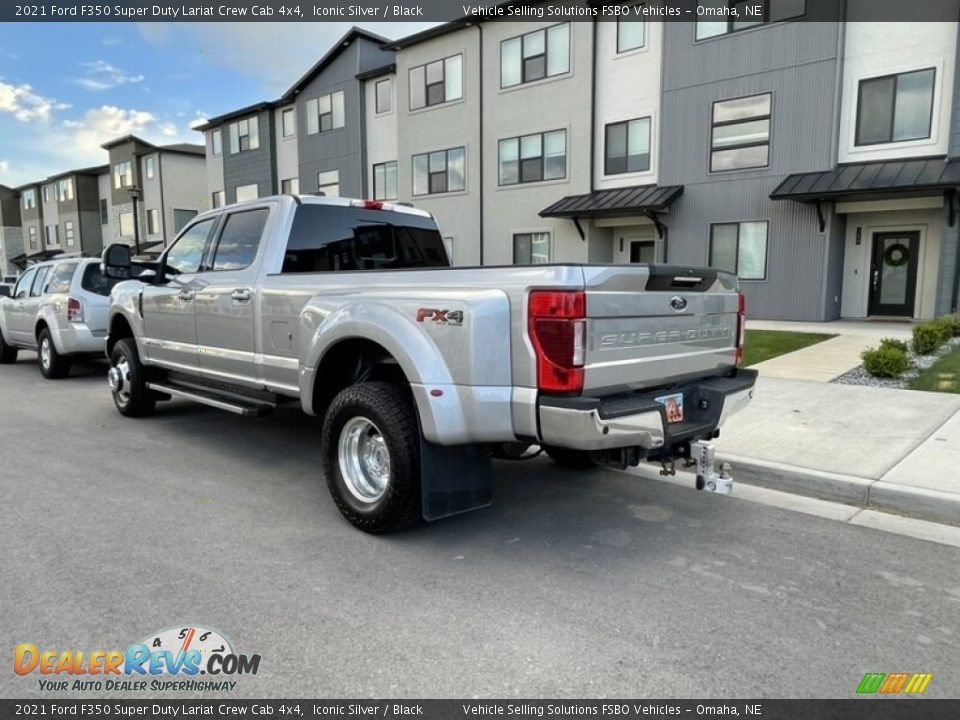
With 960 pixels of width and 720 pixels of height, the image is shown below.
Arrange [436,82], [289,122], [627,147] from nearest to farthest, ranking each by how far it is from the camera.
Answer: [627,147] → [436,82] → [289,122]

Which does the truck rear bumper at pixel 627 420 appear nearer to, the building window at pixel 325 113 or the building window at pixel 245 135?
the building window at pixel 325 113

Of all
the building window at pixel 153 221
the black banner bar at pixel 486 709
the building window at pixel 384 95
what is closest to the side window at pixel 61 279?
the black banner bar at pixel 486 709

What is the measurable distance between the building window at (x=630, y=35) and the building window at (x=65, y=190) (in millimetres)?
43278

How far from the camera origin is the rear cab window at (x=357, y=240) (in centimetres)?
538

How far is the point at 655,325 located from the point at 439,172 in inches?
818

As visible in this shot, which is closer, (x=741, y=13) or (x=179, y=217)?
(x=741, y=13)

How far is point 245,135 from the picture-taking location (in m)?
31.2

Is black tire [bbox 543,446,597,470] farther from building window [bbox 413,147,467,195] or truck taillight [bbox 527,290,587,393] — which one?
building window [bbox 413,147,467,195]

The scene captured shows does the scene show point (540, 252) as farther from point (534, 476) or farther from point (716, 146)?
point (534, 476)

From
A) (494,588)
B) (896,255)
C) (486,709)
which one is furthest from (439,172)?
(486,709)

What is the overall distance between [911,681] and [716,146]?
16.6 metres

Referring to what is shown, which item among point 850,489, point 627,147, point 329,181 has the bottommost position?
point 850,489

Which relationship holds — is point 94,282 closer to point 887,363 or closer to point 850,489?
point 850,489

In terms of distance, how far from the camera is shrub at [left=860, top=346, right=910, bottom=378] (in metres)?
8.53
